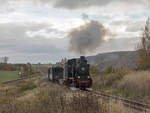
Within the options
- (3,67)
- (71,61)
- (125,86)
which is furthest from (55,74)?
(3,67)

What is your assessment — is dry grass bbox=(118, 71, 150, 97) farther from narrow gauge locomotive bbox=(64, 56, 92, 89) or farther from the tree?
the tree

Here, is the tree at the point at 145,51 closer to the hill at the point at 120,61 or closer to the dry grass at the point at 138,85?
the dry grass at the point at 138,85

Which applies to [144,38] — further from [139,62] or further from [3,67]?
[3,67]

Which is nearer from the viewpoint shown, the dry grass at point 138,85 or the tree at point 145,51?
the dry grass at point 138,85

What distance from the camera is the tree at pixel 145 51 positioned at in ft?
118

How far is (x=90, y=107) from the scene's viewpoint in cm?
982

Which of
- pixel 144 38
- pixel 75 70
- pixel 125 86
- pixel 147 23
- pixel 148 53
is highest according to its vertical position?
pixel 147 23

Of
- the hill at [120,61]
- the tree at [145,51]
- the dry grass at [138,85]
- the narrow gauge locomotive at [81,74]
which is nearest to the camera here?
the dry grass at [138,85]

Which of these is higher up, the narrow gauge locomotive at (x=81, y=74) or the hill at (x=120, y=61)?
the hill at (x=120, y=61)

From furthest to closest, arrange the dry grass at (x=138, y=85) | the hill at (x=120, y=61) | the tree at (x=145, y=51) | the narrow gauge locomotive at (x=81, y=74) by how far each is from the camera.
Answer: the hill at (x=120, y=61), the tree at (x=145, y=51), the narrow gauge locomotive at (x=81, y=74), the dry grass at (x=138, y=85)

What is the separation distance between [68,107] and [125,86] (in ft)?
47.2

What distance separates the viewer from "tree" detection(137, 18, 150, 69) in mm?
36062

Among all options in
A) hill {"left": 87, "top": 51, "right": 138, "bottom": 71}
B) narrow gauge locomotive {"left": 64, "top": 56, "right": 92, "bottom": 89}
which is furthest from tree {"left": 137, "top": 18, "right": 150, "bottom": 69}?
hill {"left": 87, "top": 51, "right": 138, "bottom": 71}

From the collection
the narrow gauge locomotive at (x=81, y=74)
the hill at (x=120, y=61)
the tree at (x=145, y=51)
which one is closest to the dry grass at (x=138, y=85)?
the narrow gauge locomotive at (x=81, y=74)
